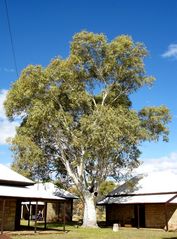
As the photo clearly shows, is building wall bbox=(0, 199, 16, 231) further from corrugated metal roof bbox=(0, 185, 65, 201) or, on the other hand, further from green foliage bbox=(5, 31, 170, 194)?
green foliage bbox=(5, 31, 170, 194)

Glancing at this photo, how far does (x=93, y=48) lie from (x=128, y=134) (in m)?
8.52

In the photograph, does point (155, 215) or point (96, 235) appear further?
point (155, 215)

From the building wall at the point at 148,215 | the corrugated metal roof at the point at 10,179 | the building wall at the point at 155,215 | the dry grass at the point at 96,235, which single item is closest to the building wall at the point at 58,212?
the building wall at the point at 148,215

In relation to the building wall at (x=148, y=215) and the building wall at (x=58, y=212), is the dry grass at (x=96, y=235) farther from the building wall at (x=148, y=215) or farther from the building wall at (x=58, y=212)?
the building wall at (x=58, y=212)

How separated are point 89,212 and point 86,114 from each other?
9.07 m

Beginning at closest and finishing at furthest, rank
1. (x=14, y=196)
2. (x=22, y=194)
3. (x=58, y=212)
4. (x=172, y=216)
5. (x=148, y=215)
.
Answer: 1. (x=14, y=196)
2. (x=22, y=194)
3. (x=172, y=216)
4. (x=148, y=215)
5. (x=58, y=212)

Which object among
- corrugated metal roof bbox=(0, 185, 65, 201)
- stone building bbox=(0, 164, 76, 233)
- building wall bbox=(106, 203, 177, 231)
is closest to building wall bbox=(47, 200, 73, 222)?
building wall bbox=(106, 203, 177, 231)

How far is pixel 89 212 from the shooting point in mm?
30547

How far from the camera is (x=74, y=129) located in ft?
106

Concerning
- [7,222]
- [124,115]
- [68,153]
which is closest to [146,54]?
[124,115]

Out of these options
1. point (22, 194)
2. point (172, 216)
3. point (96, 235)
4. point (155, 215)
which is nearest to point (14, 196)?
point (22, 194)

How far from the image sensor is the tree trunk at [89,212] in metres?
30.1

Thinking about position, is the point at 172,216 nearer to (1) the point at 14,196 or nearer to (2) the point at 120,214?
(2) the point at 120,214

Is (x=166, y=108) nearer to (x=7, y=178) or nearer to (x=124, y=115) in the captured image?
(x=124, y=115)
